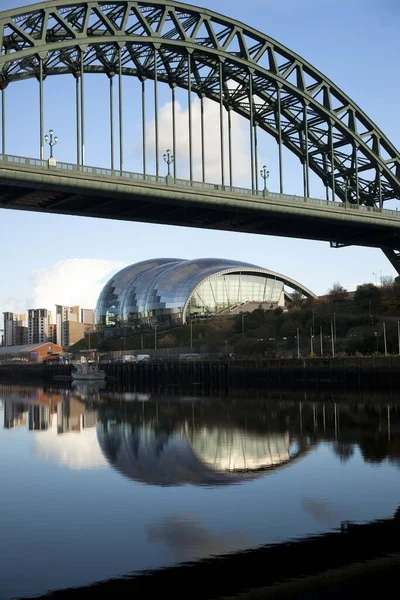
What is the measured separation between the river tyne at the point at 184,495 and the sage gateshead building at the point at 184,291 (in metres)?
99.2

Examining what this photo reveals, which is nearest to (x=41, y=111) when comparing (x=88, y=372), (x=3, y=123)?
(x=3, y=123)

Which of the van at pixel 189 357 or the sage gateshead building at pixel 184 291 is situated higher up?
the sage gateshead building at pixel 184 291

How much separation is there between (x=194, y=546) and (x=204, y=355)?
286 ft

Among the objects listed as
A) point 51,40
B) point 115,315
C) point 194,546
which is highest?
point 51,40

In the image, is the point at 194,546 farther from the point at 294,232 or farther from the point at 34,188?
the point at 294,232

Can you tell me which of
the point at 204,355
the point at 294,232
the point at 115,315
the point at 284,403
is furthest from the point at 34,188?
the point at 115,315

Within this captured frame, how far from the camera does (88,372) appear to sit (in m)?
122

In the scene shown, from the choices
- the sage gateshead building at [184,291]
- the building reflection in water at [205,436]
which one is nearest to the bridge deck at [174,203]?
the building reflection in water at [205,436]

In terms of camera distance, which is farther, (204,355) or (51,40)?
(204,355)

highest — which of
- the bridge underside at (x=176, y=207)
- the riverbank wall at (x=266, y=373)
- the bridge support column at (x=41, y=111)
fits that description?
the bridge support column at (x=41, y=111)

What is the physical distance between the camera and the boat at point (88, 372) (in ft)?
392

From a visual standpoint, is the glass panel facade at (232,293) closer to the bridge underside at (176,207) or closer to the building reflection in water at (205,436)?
the bridge underside at (176,207)

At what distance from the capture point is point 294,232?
7406 centimetres

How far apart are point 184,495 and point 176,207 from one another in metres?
35.9
